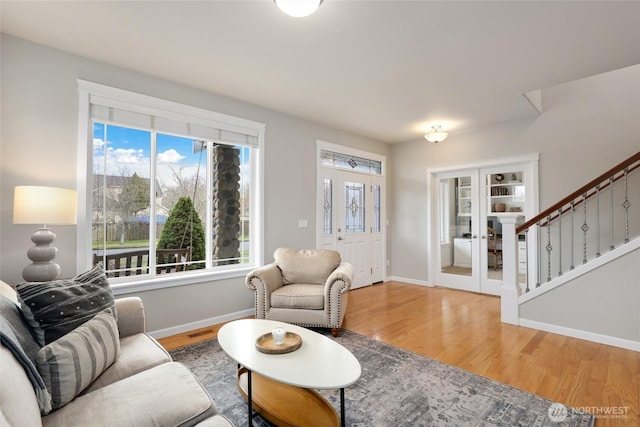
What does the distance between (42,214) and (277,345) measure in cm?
186

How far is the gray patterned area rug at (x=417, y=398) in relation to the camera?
1820 millimetres

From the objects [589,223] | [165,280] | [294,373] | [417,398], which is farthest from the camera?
[589,223]

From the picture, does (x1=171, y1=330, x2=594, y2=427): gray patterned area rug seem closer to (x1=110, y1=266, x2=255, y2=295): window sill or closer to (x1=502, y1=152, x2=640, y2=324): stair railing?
(x1=110, y1=266, x2=255, y2=295): window sill

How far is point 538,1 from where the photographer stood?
79.6 inches

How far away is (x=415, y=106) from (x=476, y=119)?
1.18 meters

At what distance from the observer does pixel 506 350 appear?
9.09 ft

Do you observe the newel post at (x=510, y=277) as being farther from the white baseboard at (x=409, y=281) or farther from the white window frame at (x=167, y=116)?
the white window frame at (x=167, y=116)

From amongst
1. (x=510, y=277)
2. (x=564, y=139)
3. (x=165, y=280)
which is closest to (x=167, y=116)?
(x=165, y=280)

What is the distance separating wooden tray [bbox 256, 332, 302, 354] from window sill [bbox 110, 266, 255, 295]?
1.67m

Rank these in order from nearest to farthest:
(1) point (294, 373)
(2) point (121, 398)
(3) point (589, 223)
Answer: (2) point (121, 398) → (1) point (294, 373) → (3) point (589, 223)

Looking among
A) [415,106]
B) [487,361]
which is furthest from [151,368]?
[415,106]

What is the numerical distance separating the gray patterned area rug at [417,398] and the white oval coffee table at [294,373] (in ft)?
0.46

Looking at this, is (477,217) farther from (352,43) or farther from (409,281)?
(352,43)

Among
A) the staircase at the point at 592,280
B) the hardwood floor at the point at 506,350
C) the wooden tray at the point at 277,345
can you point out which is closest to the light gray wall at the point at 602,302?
the staircase at the point at 592,280
